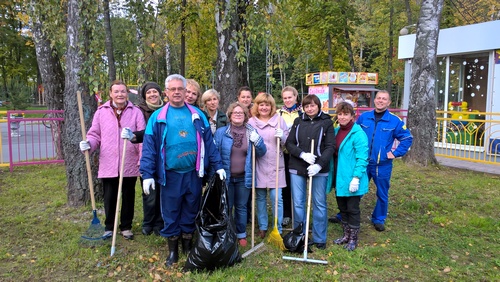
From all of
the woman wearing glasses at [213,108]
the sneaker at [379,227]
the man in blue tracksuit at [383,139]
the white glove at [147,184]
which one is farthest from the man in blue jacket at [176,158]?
the sneaker at [379,227]

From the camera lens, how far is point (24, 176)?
7.36 metres

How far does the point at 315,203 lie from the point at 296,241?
0.45 metres

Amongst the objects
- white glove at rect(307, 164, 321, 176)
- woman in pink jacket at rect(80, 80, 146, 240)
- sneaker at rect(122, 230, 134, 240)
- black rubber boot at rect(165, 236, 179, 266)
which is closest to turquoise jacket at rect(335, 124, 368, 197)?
white glove at rect(307, 164, 321, 176)

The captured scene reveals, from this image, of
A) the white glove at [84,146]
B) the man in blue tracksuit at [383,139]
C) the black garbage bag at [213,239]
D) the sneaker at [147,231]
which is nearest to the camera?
the black garbage bag at [213,239]

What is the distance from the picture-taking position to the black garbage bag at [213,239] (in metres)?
3.26

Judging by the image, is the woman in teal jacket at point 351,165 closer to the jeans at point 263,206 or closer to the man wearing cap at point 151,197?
the jeans at point 263,206

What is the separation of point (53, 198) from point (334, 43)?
59.9ft

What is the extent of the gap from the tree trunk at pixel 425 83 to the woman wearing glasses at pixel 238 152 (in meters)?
5.17

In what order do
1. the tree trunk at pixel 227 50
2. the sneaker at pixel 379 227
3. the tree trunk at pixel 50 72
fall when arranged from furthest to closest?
the tree trunk at pixel 50 72
the tree trunk at pixel 227 50
the sneaker at pixel 379 227

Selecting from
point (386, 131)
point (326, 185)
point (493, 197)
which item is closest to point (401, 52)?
point (493, 197)

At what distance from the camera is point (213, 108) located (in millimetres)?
4145

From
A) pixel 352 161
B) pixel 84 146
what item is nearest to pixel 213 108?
pixel 84 146

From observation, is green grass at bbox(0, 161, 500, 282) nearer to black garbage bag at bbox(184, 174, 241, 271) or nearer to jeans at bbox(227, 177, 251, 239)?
black garbage bag at bbox(184, 174, 241, 271)

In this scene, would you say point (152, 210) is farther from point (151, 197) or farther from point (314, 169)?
point (314, 169)
